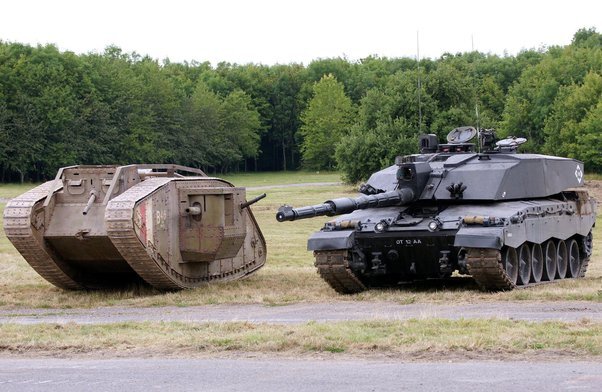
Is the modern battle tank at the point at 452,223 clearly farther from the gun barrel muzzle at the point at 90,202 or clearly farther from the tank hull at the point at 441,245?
the gun barrel muzzle at the point at 90,202

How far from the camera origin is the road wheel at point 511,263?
1977 cm

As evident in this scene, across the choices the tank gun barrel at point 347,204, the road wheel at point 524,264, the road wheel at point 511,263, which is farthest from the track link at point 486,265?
the tank gun barrel at point 347,204

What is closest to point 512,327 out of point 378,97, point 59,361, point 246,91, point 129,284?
point 59,361

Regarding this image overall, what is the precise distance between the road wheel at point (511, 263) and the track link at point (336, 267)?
2.44 metres

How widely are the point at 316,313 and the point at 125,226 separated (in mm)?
3757

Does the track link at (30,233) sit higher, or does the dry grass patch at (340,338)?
the track link at (30,233)

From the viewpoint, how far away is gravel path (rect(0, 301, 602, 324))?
51.3 feet

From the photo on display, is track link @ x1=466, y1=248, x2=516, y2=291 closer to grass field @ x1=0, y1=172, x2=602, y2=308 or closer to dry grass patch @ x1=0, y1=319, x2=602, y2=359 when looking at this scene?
grass field @ x1=0, y1=172, x2=602, y2=308

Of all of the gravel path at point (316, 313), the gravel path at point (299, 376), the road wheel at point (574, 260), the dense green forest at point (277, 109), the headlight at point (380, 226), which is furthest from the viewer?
the dense green forest at point (277, 109)

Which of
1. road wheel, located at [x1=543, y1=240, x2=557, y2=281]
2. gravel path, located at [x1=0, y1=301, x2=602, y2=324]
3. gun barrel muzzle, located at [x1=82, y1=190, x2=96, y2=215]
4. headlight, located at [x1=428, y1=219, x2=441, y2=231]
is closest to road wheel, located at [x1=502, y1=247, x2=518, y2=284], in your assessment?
headlight, located at [x1=428, y1=219, x2=441, y2=231]

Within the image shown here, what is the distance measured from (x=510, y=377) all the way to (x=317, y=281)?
42.3 ft

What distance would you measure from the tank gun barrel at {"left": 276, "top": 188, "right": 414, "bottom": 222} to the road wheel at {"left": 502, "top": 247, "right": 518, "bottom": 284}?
1856 millimetres

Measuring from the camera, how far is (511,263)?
66.3ft

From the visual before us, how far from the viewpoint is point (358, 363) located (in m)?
11.5
